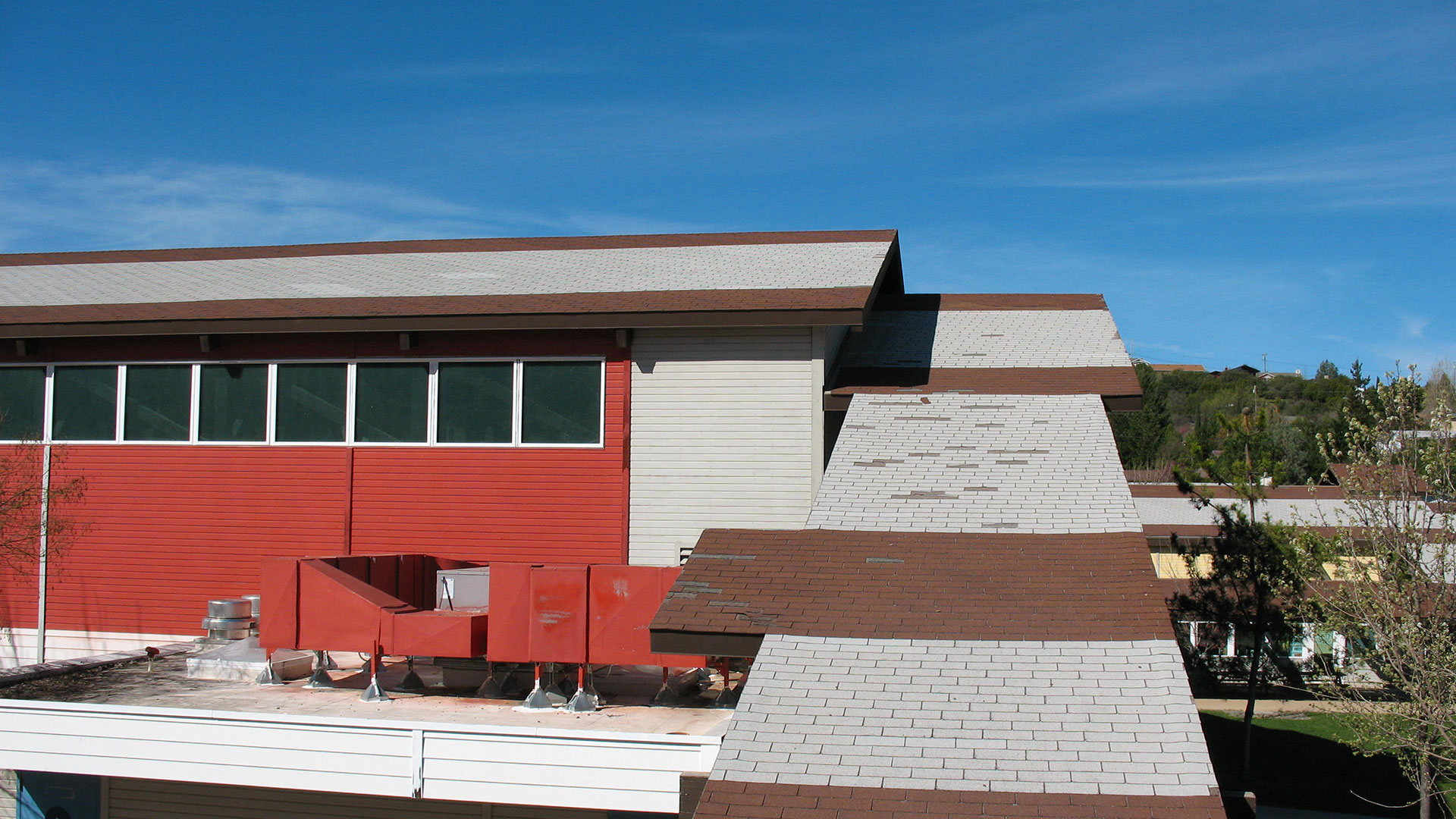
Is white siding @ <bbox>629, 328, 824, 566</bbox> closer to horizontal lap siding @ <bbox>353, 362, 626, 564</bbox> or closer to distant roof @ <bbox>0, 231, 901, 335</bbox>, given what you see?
horizontal lap siding @ <bbox>353, 362, 626, 564</bbox>

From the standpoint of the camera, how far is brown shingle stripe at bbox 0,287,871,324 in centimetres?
1362

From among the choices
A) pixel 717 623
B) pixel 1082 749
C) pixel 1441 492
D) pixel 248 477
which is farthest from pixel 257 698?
pixel 1441 492

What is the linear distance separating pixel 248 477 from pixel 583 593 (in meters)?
6.96

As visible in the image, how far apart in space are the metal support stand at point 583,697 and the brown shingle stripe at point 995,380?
189 inches

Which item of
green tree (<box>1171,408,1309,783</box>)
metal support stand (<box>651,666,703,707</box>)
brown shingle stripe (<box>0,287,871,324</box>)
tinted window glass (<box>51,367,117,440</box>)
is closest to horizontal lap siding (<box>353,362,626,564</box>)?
brown shingle stripe (<box>0,287,871,324</box>)

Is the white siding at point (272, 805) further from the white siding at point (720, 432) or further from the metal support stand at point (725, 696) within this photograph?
the white siding at point (720, 432)

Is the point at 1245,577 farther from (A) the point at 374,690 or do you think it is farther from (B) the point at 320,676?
(B) the point at 320,676

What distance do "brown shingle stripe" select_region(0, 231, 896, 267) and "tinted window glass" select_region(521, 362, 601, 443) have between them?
4.64 m

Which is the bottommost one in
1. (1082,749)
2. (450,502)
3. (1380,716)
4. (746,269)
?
(1380,716)

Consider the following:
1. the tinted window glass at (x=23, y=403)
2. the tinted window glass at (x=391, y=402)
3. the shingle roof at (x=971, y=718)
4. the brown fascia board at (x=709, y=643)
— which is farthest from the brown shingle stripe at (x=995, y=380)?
the tinted window glass at (x=23, y=403)

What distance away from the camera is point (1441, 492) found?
1451cm

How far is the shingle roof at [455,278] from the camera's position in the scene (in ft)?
46.8

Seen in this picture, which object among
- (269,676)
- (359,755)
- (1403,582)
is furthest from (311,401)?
(1403,582)

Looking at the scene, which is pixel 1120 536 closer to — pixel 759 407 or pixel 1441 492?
pixel 759 407
